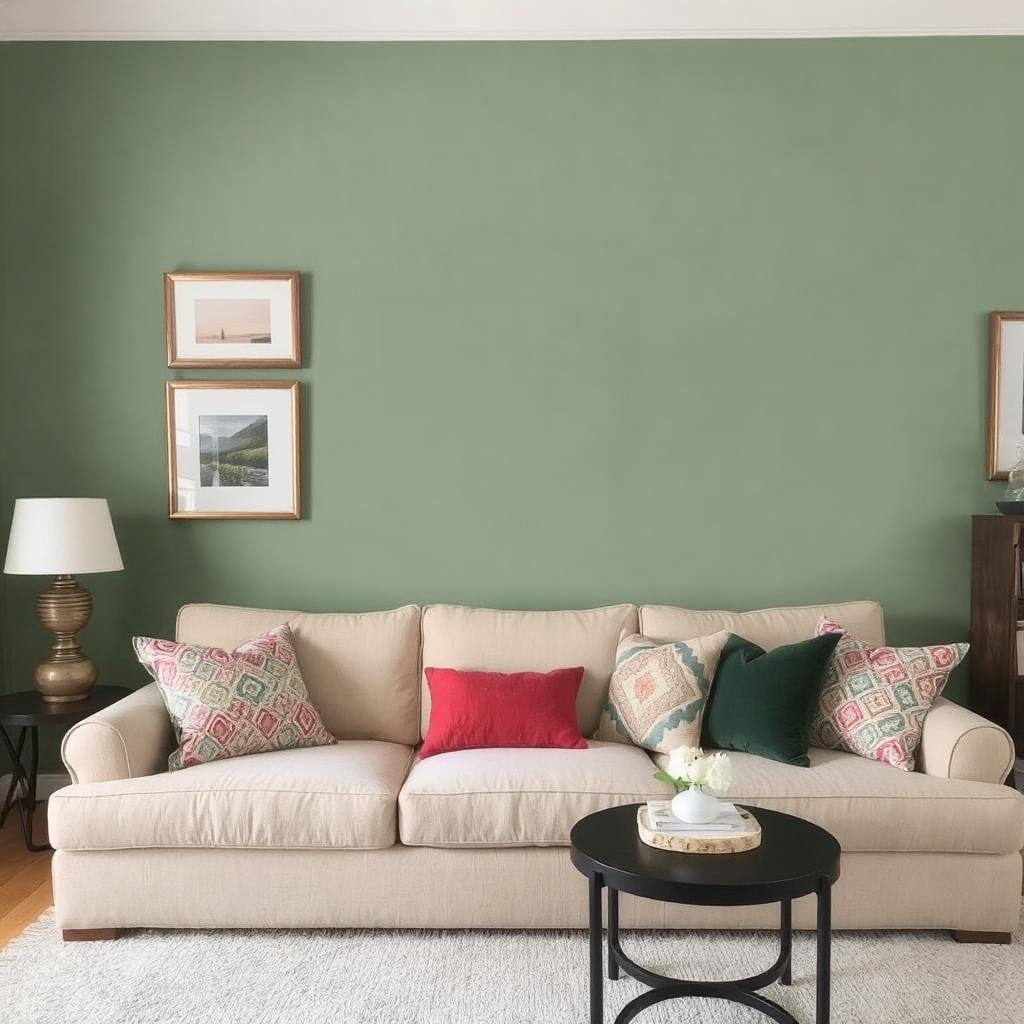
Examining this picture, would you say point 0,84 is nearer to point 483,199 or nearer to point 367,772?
point 483,199

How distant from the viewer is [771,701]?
9.87 ft

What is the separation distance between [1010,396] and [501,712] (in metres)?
2.33

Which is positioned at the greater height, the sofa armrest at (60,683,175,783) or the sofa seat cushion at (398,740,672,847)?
the sofa armrest at (60,683,175,783)

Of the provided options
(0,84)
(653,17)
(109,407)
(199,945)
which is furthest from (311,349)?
(199,945)

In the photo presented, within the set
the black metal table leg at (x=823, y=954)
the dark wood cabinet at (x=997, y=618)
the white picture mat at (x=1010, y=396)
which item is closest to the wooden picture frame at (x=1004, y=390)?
the white picture mat at (x=1010, y=396)

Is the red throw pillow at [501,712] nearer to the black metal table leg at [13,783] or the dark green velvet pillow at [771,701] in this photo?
the dark green velvet pillow at [771,701]

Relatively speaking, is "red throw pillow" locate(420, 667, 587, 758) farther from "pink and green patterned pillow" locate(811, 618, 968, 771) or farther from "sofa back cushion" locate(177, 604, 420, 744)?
"pink and green patterned pillow" locate(811, 618, 968, 771)

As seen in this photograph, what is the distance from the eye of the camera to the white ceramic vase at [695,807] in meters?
2.29

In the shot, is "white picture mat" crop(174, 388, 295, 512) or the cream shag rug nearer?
the cream shag rug

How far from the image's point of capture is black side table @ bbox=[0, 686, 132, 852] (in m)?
3.27

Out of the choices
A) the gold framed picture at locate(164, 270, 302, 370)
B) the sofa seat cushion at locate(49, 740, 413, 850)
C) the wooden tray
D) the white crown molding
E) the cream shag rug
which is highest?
the white crown molding

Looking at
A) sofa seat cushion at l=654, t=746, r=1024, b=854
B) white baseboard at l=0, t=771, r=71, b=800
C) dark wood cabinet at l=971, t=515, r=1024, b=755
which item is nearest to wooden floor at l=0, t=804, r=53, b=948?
white baseboard at l=0, t=771, r=71, b=800

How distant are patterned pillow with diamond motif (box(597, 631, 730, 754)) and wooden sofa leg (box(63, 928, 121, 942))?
1.63m

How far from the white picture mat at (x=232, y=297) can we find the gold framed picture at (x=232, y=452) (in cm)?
13
